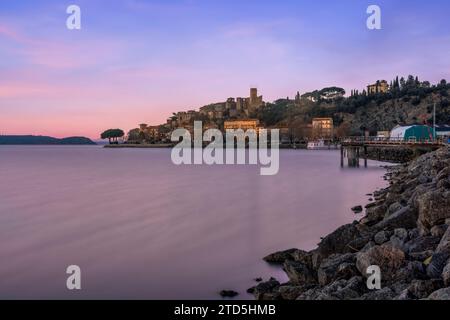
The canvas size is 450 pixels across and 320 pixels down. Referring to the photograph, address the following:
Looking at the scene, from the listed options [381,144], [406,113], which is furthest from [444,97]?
[381,144]

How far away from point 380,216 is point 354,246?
159 inches

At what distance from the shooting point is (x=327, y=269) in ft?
29.8

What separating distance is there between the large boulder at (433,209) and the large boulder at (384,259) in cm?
196

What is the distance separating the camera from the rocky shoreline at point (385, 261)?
6.98 meters

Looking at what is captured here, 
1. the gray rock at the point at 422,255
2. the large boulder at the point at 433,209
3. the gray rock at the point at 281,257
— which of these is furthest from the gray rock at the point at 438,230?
the gray rock at the point at 281,257

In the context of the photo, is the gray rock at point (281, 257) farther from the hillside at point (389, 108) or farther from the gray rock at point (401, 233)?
the hillside at point (389, 108)

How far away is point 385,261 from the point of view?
8188 mm

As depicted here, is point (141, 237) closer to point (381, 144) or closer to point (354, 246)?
point (354, 246)

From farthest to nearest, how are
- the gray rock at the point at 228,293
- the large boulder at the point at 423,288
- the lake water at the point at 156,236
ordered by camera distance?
the lake water at the point at 156,236 < the gray rock at the point at 228,293 < the large boulder at the point at 423,288

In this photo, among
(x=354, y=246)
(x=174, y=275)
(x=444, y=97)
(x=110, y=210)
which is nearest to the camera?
(x=354, y=246)

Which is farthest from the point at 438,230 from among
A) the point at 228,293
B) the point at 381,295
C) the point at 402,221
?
the point at 228,293

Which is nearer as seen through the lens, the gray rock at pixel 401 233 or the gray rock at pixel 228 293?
the gray rock at pixel 401 233

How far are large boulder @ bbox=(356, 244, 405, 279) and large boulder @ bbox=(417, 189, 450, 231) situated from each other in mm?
1961

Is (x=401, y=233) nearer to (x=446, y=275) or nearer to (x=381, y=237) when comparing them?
(x=381, y=237)
